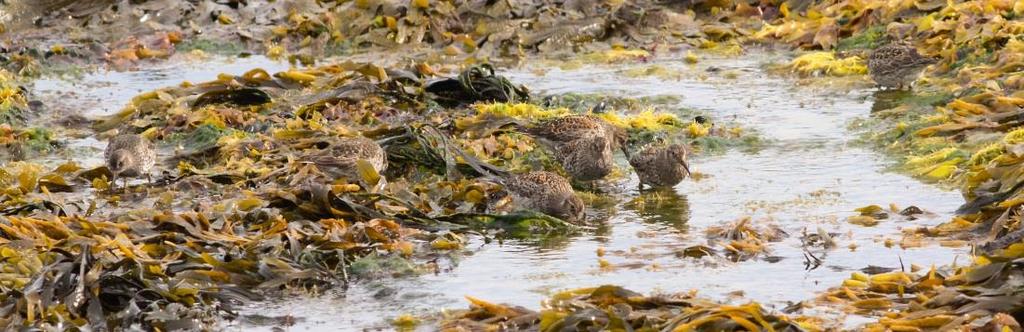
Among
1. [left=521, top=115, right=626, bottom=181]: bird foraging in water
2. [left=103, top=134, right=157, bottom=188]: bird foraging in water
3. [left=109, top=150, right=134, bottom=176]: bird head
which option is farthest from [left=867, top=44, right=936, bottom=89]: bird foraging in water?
[left=109, top=150, right=134, bottom=176]: bird head

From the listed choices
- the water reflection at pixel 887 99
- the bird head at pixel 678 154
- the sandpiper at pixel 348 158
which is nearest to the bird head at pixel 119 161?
the sandpiper at pixel 348 158

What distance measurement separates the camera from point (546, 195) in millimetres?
7598

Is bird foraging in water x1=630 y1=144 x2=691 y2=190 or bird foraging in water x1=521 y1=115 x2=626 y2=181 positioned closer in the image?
bird foraging in water x1=630 y1=144 x2=691 y2=190

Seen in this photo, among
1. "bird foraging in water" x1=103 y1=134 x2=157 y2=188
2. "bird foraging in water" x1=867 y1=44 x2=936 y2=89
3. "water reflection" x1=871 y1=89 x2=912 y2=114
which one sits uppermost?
"bird foraging in water" x1=867 y1=44 x2=936 y2=89

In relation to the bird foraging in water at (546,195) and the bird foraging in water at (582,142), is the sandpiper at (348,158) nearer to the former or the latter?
the bird foraging in water at (546,195)

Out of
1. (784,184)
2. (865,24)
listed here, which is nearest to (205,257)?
(784,184)

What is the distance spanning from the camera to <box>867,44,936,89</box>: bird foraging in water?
34.1 feet

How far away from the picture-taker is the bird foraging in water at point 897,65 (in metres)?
10.4

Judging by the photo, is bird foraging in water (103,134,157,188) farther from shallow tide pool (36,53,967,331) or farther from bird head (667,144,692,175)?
bird head (667,144,692,175)

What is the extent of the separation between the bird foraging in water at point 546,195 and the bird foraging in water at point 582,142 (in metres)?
0.55

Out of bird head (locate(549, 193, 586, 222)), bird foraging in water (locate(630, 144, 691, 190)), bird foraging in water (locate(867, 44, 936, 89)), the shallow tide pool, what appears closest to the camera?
the shallow tide pool

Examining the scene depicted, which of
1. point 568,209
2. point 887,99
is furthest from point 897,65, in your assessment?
point 568,209

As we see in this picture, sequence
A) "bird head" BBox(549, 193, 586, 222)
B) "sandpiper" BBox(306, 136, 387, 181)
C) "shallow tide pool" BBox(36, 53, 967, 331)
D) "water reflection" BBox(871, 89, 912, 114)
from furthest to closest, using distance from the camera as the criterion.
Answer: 1. "water reflection" BBox(871, 89, 912, 114)
2. "sandpiper" BBox(306, 136, 387, 181)
3. "bird head" BBox(549, 193, 586, 222)
4. "shallow tide pool" BBox(36, 53, 967, 331)

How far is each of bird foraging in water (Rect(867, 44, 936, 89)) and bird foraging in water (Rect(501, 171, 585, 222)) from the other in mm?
3415
